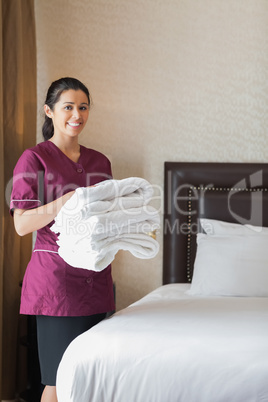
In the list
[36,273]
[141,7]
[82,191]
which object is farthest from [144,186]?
[141,7]

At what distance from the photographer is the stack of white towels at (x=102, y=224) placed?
1.95m

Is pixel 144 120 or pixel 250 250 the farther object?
pixel 144 120

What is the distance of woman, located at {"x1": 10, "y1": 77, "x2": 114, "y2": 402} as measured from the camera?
209 centimetres

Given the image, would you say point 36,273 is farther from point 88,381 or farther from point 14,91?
point 14,91

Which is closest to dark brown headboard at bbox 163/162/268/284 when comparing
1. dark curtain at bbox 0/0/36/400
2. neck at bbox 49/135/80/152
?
dark curtain at bbox 0/0/36/400

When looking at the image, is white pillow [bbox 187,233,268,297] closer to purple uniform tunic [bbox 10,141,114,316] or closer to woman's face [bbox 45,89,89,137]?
purple uniform tunic [bbox 10,141,114,316]

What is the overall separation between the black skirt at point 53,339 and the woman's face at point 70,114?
0.76 m

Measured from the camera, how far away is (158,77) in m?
3.53

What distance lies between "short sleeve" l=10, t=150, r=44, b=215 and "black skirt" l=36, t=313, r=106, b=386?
435 millimetres

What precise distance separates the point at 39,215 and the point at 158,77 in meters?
1.76

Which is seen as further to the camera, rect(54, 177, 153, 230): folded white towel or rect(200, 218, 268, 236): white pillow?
rect(200, 218, 268, 236): white pillow

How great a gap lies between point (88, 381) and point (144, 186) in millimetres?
744

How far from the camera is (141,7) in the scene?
3.52 metres

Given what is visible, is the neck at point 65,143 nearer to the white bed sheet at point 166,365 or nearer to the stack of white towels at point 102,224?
the stack of white towels at point 102,224
